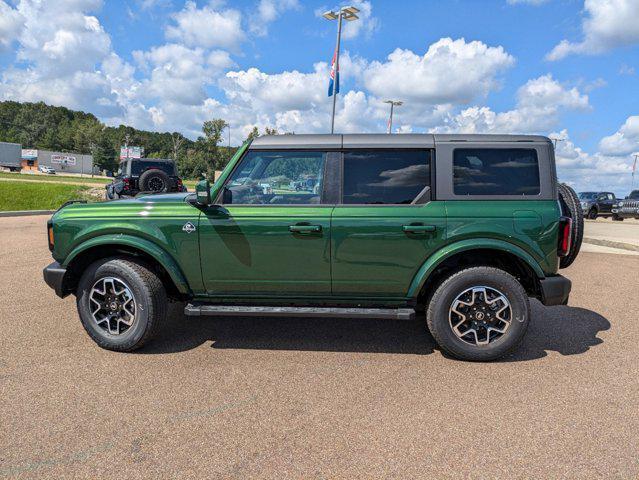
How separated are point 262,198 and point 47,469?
2.36 metres

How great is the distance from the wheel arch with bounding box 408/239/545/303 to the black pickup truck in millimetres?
24047

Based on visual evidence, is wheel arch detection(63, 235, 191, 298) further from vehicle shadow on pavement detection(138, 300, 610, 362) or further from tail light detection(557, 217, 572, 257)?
tail light detection(557, 217, 572, 257)

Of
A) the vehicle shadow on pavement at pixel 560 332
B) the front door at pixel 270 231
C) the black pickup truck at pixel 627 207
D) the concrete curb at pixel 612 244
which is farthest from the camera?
the black pickup truck at pixel 627 207

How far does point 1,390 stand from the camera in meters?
2.98

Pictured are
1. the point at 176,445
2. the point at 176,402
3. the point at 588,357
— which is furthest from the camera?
the point at 588,357

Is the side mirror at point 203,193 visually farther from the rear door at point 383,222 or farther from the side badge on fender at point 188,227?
the rear door at point 383,222

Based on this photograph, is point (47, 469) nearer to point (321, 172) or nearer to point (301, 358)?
point (301, 358)

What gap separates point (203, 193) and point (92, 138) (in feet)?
382

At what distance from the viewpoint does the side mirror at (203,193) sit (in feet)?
11.4

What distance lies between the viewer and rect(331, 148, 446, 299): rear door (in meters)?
3.54

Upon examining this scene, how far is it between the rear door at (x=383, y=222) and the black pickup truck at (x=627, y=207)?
2476 cm

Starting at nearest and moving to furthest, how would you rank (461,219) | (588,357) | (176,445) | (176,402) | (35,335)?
(176,445), (176,402), (461,219), (588,357), (35,335)

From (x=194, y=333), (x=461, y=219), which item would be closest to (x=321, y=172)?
(x=461, y=219)

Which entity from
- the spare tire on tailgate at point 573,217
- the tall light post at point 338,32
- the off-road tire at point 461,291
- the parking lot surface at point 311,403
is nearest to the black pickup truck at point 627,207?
the tall light post at point 338,32
